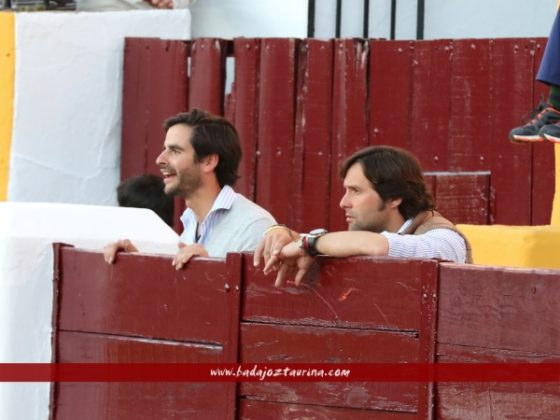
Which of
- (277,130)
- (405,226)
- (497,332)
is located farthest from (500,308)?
(277,130)

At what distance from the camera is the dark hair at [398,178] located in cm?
477

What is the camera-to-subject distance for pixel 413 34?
9055mm

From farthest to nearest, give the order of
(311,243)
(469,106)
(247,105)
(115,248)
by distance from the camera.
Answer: (247,105), (469,106), (115,248), (311,243)

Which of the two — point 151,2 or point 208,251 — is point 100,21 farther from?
point 208,251

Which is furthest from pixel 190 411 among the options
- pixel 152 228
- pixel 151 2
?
pixel 151 2

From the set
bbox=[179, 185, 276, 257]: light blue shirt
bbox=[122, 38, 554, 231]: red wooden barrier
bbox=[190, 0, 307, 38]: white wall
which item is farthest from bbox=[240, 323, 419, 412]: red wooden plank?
bbox=[190, 0, 307, 38]: white wall

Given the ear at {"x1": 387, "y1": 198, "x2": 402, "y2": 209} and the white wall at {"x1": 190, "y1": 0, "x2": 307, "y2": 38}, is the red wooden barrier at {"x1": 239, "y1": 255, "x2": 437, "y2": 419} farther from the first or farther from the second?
the white wall at {"x1": 190, "y1": 0, "x2": 307, "y2": 38}

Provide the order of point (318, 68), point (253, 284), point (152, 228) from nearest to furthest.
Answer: point (253, 284) < point (152, 228) < point (318, 68)

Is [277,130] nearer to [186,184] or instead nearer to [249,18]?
[249,18]

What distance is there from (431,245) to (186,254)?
88cm

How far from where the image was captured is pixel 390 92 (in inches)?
332

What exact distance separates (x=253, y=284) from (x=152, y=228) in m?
1.20

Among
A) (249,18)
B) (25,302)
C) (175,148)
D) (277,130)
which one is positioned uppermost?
(249,18)

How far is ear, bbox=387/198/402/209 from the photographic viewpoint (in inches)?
188
